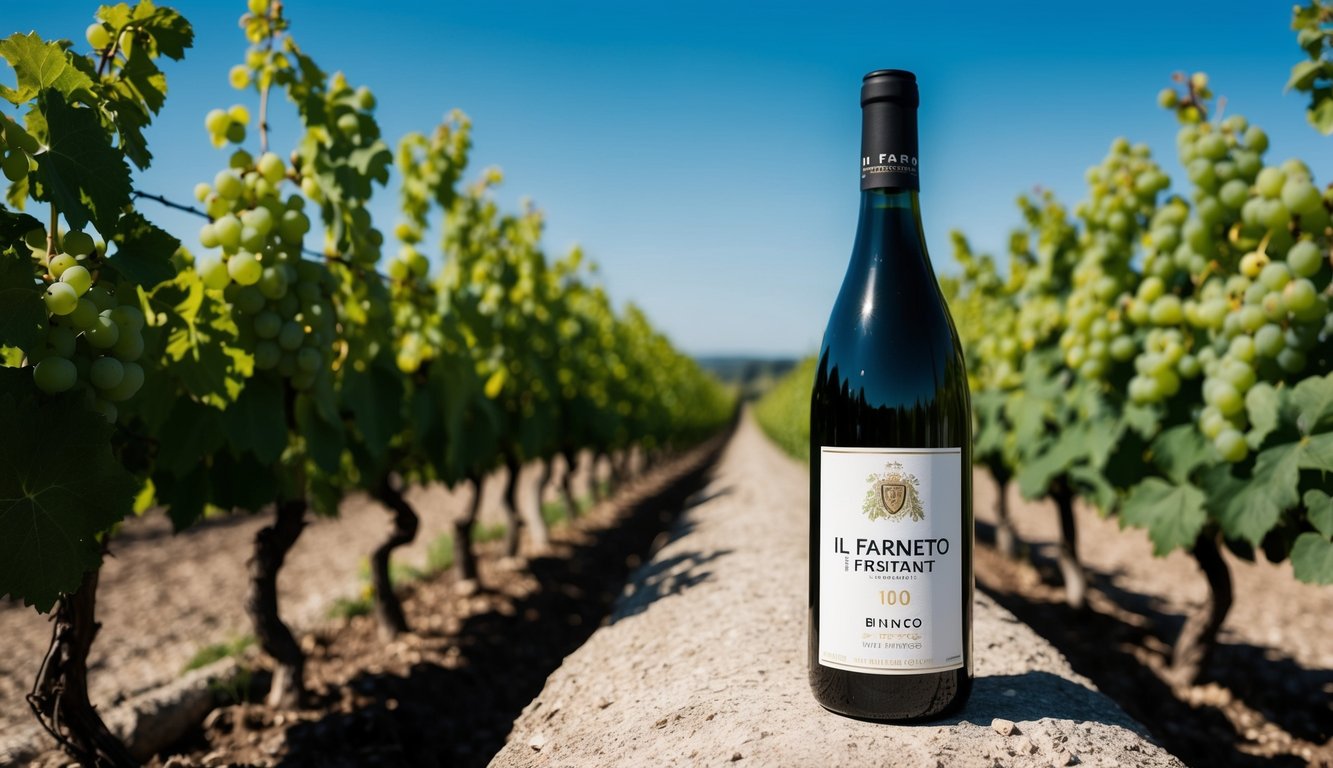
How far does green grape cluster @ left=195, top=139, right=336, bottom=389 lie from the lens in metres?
2.82

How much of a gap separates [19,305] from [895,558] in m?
2.10

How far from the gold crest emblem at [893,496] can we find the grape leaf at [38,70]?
2127mm

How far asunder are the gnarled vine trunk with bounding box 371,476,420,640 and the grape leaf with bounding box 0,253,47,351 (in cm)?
304

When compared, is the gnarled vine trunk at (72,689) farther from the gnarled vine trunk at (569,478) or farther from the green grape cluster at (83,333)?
the gnarled vine trunk at (569,478)

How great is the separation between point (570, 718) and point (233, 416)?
151cm

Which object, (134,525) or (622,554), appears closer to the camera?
(622,554)

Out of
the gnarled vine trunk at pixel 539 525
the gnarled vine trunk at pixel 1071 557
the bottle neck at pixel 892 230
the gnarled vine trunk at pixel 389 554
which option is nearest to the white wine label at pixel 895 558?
the bottle neck at pixel 892 230

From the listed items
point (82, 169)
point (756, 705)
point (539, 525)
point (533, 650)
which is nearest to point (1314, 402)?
point (756, 705)

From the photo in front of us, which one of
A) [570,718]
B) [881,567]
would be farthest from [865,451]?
[570,718]

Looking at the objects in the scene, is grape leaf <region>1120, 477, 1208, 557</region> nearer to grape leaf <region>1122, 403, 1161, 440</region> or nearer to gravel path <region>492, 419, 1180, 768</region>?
grape leaf <region>1122, 403, 1161, 440</region>

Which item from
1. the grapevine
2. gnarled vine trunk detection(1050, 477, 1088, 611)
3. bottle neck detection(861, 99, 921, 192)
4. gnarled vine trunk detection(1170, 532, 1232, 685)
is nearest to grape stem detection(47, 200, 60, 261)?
the grapevine

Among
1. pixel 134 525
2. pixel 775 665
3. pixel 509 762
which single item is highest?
pixel 775 665

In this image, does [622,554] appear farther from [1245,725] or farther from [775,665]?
→ [775,665]

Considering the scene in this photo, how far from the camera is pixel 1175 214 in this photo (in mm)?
4289
